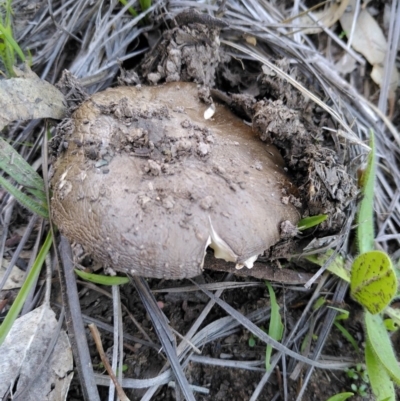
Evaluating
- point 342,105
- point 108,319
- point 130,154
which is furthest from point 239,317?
point 342,105

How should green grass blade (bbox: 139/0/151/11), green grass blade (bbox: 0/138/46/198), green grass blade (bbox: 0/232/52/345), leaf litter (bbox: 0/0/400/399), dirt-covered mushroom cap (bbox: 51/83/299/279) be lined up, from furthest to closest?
1. green grass blade (bbox: 139/0/151/11)
2. leaf litter (bbox: 0/0/400/399)
3. green grass blade (bbox: 0/138/46/198)
4. green grass blade (bbox: 0/232/52/345)
5. dirt-covered mushroom cap (bbox: 51/83/299/279)

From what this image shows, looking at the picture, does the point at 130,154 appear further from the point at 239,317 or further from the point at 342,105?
the point at 342,105

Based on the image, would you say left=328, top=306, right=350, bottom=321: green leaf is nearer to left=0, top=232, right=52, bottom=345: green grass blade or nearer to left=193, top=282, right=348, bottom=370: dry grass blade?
left=193, top=282, right=348, bottom=370: dry grass blade

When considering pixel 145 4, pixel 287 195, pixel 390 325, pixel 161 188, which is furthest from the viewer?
pixel 145 4

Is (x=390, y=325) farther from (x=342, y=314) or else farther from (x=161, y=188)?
(x=161, y=188)

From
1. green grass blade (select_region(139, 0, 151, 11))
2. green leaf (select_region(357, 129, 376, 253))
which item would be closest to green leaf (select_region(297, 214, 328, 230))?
green leaf (select_region(357, 129, 376, 253))

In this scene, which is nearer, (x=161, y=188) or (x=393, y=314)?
(x=161, y=188)

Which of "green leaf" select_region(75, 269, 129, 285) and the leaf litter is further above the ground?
the leaf litter

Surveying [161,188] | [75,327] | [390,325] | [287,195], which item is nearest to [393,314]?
[390,325]
